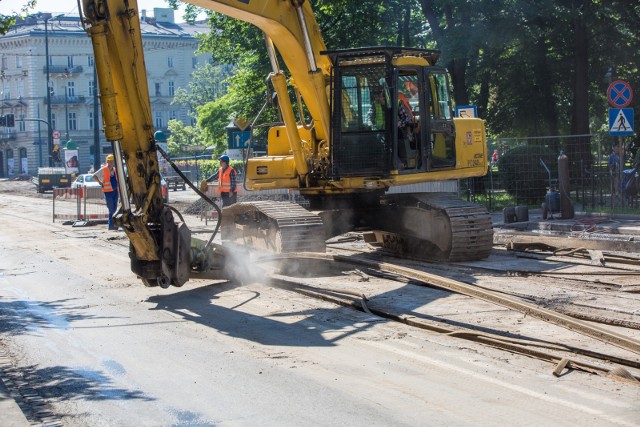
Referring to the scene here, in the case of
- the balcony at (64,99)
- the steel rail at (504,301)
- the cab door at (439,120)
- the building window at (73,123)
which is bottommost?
the steel rail at (504,301)

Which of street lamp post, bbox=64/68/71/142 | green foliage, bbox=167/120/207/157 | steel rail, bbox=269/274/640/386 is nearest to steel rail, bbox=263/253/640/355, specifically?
steel rail, bbox=269/274/640/386

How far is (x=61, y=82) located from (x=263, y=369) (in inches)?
3541

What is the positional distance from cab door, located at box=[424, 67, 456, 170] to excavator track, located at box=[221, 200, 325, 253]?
218 cm

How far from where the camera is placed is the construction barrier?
28.6m

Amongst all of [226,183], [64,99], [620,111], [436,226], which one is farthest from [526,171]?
[64,99]

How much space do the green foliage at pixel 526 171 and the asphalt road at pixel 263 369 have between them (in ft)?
48.7

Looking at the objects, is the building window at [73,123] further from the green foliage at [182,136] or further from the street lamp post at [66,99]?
the green foliage at [182,136]

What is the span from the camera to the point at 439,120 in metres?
15.8

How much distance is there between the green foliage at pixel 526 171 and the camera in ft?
86.8

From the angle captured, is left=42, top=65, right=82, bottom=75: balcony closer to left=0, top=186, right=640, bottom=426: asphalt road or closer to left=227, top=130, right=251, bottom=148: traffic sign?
left=227, top=130, right=251, bottom=148: traffic sign

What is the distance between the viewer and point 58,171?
63219mm

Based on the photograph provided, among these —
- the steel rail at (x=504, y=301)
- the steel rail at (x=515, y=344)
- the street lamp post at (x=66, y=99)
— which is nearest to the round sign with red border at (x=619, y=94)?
the steel rail at (x=504, y=301)

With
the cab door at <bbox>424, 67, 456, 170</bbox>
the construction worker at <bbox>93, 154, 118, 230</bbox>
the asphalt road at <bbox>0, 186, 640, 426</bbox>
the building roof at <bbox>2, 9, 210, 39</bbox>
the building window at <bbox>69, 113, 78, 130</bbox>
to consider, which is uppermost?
the building roof at <bbox>2, 9, 210, 39</bbox>

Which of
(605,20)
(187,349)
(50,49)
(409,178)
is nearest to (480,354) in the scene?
(187,349)
